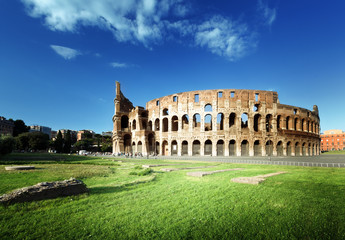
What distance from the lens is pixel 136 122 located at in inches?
1754

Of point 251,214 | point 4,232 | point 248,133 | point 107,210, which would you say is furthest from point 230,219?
point 248,133

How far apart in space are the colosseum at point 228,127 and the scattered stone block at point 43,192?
1264 inches

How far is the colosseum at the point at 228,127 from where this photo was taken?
35812 millimetres

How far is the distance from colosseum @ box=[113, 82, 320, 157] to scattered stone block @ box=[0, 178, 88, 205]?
105ft

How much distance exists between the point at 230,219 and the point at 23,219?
4539mm

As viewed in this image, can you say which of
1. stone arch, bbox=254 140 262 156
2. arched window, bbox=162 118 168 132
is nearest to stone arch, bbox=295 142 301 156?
stone arch, bbox=254 140 262 156

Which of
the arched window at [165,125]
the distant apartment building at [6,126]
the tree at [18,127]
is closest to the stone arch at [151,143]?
the arched window at [165,125]

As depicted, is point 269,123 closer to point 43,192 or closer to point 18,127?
point 43,192

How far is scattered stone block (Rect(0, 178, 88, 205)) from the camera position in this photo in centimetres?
466

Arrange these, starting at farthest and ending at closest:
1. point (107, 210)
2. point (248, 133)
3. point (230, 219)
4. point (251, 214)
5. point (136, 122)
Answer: point (136, 122)
point (248, 133)
point (107, 210)
point (251, 214)
point (230, 219)

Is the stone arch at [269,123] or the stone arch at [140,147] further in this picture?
the stone arch at [140,147]

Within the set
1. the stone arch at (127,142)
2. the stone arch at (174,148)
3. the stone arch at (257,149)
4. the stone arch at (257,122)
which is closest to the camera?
the stone arch at (257,149)

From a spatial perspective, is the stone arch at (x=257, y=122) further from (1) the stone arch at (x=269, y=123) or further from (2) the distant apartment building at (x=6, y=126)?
(2) the distant apartment building at (x=6, y=126)

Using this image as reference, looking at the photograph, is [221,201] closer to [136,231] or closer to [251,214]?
[251,214]
